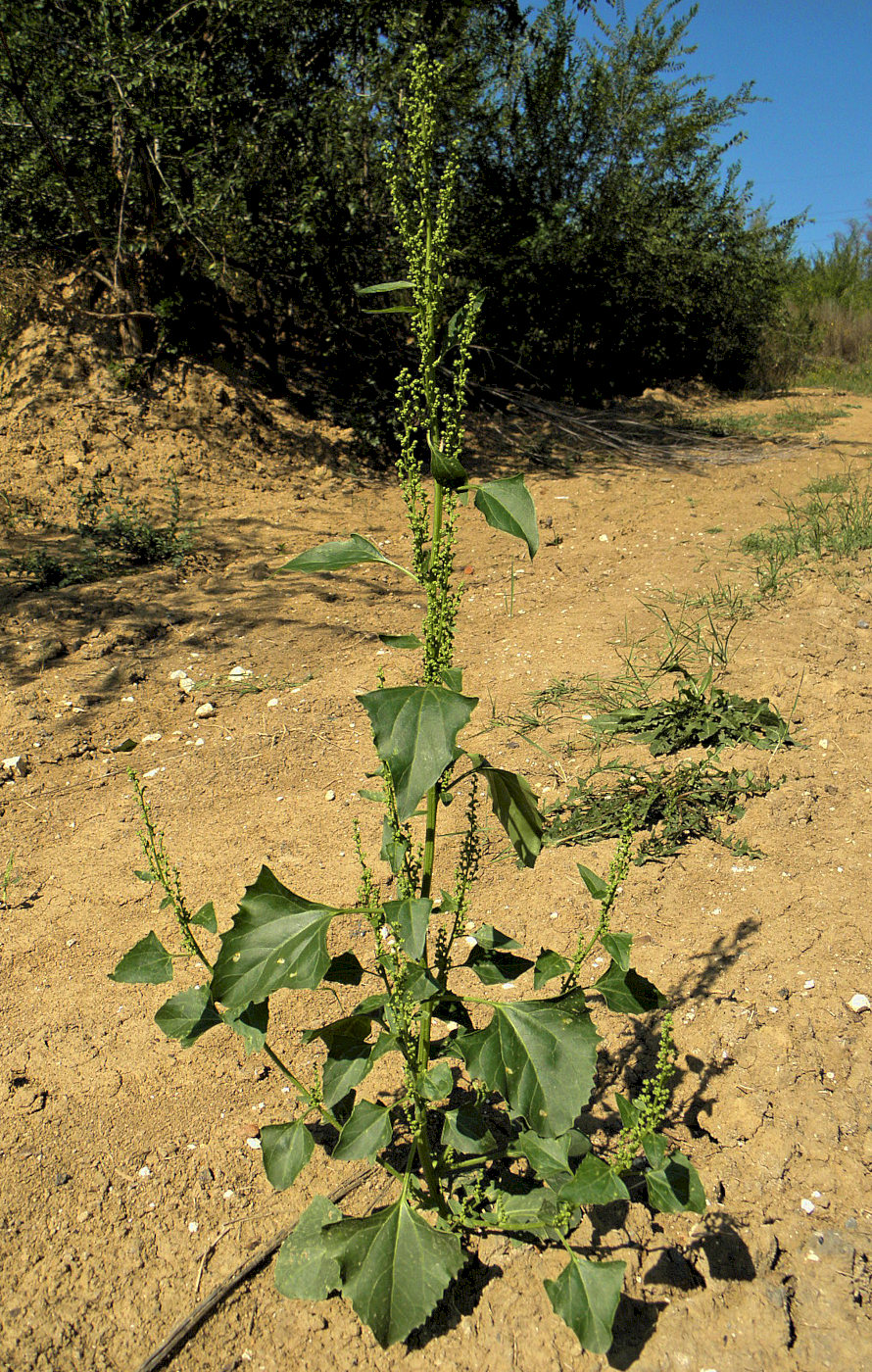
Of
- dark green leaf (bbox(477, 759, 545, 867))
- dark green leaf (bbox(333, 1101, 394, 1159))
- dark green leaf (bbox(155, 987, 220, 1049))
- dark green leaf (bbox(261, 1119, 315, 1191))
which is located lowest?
dark green leaf (bbox(261, 1119, 315, 1191))

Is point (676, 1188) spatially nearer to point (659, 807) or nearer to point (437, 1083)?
point (437, 1083)

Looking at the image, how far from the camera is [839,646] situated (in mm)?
3602

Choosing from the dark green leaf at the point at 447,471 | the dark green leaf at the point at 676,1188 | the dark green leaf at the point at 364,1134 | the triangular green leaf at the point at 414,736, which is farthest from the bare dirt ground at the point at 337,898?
the dark green leaf at the point at 447,471

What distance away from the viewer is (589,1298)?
1372 mm

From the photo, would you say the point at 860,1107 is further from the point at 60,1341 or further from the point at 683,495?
the point at 683,495

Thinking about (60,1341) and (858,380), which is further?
(858,380)

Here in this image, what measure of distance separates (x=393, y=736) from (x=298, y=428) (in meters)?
6.19

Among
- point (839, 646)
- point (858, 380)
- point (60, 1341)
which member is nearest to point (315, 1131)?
point (60, 1341)

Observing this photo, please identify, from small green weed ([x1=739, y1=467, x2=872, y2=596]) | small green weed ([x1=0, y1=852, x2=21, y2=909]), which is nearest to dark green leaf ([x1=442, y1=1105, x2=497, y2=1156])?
small green weed ([x1=0, y1=852, x2=21, y2=909])

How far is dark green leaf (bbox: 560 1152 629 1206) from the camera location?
1397 millimetres

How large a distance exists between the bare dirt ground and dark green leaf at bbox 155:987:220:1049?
47cm

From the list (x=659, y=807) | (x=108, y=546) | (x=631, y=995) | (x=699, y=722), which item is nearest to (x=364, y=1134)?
(x=631, y=995)

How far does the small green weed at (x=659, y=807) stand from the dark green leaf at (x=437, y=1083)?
125 cm

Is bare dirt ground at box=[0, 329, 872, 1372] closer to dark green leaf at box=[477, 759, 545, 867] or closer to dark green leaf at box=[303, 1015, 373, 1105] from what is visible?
dark green leaf at box=[303, 1015, 373, 1105]
